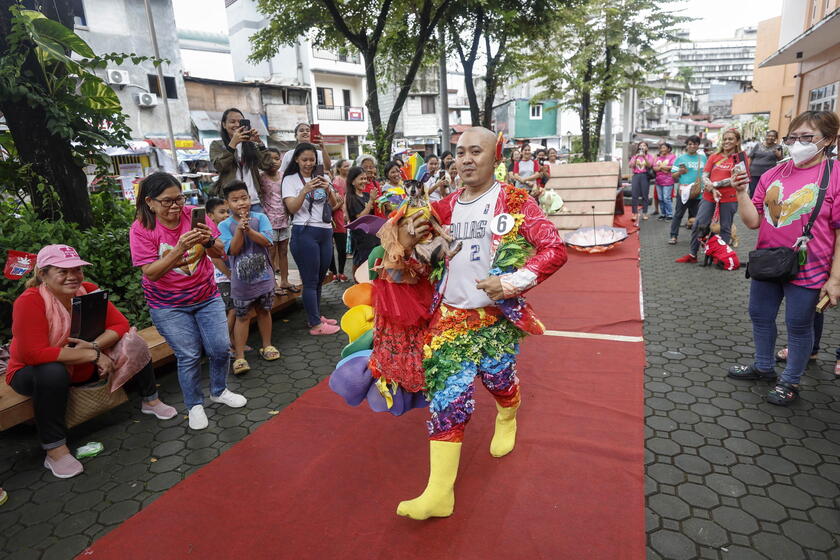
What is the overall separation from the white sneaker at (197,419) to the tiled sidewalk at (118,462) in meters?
0.05

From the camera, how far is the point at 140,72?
63.2 ft

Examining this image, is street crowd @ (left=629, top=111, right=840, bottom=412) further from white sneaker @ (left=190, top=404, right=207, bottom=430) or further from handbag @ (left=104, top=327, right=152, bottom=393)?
handbag @ (left=104, top=327, right=152, bottom=393)

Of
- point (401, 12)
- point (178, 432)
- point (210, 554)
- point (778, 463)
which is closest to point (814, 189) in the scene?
point (778, 463)

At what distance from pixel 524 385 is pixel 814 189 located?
227 centimetres

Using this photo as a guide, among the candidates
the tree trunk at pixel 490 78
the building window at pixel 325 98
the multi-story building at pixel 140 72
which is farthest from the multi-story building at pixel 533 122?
the tree trunk at pixel 490 78

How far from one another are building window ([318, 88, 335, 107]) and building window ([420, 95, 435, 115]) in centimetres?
742

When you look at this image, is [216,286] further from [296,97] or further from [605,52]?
[296,97]

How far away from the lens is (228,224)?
4.17 metres

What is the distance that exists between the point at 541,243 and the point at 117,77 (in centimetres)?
2116

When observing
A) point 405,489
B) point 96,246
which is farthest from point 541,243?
point 96,246

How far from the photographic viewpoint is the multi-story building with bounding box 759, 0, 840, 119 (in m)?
11.3

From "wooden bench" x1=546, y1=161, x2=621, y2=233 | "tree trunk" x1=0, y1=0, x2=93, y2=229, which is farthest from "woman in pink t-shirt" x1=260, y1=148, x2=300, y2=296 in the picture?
"wooden bench" x1=546, y1=161, x2=621, y2=233

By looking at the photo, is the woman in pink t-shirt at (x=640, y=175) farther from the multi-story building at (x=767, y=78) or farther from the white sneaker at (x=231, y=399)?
the multi-story building at (x=767, y=78)

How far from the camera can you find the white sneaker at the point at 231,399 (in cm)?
374
